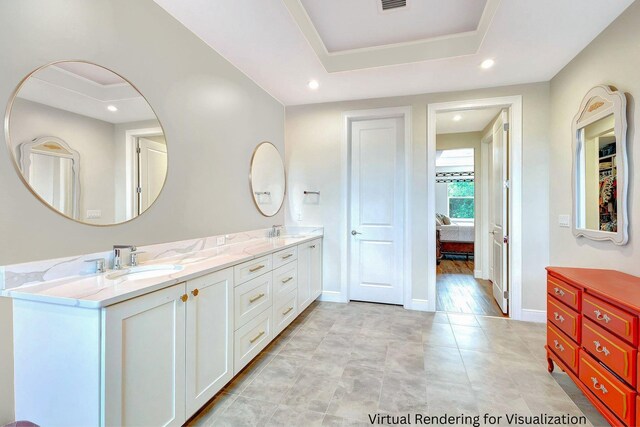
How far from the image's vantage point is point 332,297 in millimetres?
3684

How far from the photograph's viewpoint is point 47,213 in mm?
1334

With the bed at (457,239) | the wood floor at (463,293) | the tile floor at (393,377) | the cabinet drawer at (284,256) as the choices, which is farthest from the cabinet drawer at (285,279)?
the bed at (457,239)

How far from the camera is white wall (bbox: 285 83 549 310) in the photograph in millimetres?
3010

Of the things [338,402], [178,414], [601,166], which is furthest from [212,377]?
[601,166]

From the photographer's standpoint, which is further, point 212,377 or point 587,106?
point 587,106

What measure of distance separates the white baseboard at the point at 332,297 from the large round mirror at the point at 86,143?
2454 mm

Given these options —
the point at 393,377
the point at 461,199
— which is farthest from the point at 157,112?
the point at 461,199

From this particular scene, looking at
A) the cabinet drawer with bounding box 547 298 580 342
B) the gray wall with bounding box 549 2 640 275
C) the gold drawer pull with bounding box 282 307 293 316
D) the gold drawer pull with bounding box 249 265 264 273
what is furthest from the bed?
the gold drawer pull with bounding box 249 265 264 273

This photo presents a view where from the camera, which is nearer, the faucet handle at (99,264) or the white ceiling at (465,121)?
the faucet handle at (99,264)

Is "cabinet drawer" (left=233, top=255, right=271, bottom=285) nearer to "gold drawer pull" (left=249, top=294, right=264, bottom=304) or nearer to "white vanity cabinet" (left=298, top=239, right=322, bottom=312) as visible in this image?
"gold drawer pull" (left=249, top=294, right=264, bottom=304)

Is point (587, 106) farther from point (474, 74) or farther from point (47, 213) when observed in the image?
point (47, 213)

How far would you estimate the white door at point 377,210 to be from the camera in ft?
11.6

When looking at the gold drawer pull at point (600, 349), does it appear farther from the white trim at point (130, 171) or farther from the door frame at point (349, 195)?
the white trim at point (130, 171)

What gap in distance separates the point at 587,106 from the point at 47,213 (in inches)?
144
